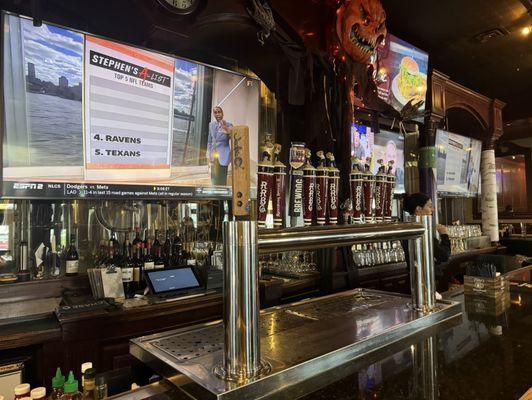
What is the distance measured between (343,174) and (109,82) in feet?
4.51

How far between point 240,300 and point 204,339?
0.31 m

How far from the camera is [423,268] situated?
127 centimetres

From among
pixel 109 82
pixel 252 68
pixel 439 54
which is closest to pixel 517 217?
pixel 439 54

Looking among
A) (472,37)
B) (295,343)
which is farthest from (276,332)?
(472,37)

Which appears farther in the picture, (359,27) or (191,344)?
(359,27)

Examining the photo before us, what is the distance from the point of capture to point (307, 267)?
290cm

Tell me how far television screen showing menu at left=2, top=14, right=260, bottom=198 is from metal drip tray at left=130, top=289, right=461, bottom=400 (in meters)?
0.85

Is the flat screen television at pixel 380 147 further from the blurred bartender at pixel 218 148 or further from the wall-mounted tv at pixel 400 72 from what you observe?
the blurred bartender at pixel 218 148

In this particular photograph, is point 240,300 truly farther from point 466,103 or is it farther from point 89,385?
point 466,103

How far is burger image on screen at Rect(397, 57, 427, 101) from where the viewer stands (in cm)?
356

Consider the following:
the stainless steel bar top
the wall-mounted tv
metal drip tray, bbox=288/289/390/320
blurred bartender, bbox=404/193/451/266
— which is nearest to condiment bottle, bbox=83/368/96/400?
the stainless steel bar top

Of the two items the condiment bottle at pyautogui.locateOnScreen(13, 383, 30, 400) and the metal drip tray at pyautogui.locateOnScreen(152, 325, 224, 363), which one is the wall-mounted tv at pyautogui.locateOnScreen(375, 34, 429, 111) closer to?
the metal drip tray at pyautogui.locateOnScreen(152, 325, 224, 363)

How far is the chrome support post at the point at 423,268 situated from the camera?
4.16 ft

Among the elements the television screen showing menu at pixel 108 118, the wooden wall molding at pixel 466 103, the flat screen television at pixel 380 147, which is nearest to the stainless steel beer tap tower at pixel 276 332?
the television screen showing menu at pixel 108 118
